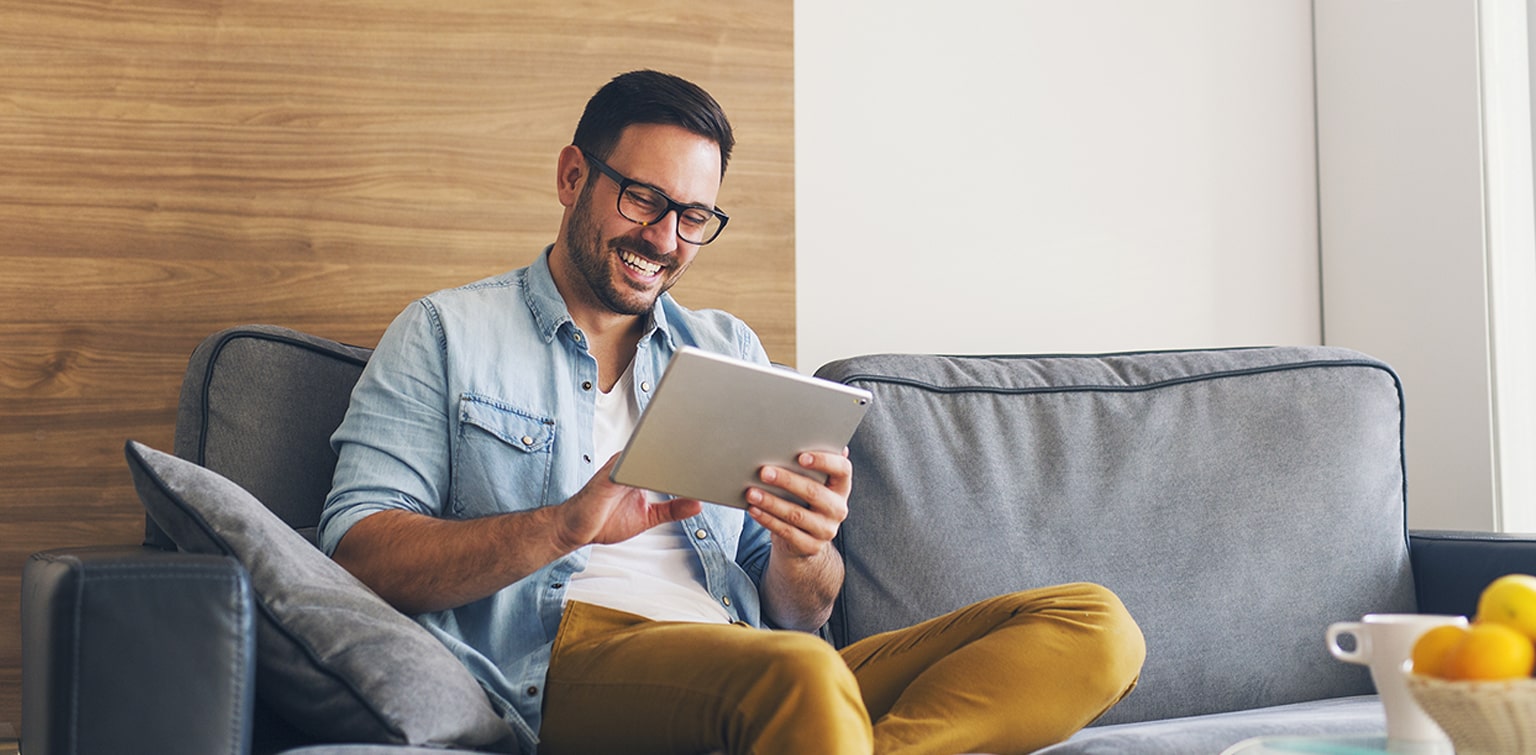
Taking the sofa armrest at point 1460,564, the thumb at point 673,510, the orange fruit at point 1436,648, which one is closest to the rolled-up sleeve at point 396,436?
the thumb at point 673,510

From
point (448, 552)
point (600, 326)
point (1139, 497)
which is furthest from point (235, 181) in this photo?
point (1139, 497)

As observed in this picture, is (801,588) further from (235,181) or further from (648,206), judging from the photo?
(235,181)

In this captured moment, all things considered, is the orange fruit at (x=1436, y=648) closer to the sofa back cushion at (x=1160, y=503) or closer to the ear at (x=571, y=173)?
the sofa back cushion at (x=1160, y=503)

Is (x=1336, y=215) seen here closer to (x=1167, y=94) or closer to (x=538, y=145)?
(x=1167, y=94)

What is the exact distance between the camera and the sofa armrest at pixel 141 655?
0.99 meters

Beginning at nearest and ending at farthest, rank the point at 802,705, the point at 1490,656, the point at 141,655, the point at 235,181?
the point at 1490,656
the point at 141,655
the point at 802,705
the point at 235,181

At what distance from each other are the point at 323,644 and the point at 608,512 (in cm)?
32

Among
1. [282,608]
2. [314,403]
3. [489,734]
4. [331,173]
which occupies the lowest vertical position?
[489,734]

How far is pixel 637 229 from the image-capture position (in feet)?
5.49

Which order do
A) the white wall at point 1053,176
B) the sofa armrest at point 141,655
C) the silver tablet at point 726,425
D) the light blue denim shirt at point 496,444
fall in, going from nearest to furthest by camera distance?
the sofa armrest at point 141,655 → the silver tablet at point 726,425 → the light blue denim shirt at point 496,444 → the white wall at point 1053,176

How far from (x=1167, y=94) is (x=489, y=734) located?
1.91 meters

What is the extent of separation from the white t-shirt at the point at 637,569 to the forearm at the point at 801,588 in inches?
3.7

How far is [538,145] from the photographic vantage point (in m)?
2.11

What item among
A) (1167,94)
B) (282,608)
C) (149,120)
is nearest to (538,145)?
(149,120)
